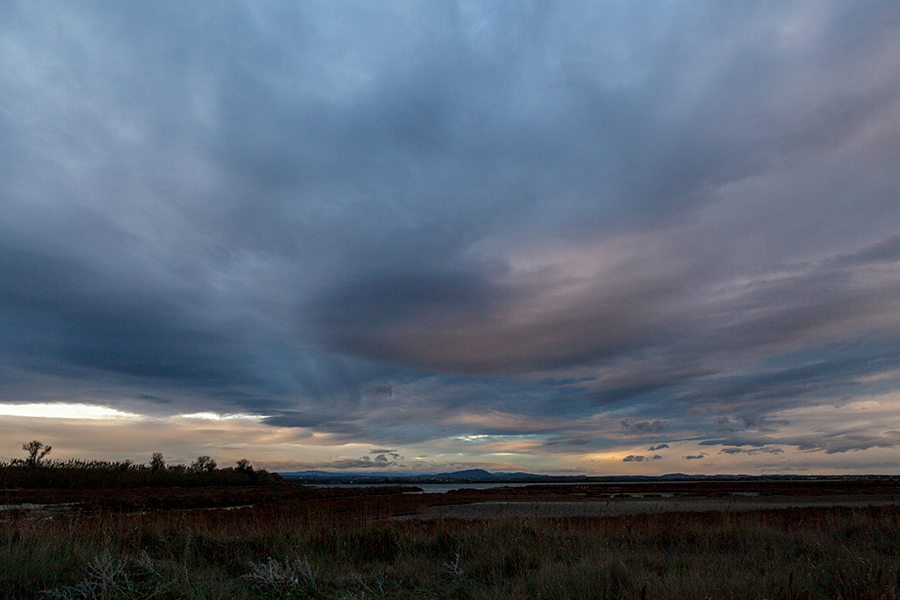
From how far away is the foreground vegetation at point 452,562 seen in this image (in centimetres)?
659

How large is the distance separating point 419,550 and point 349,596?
518 centimetres

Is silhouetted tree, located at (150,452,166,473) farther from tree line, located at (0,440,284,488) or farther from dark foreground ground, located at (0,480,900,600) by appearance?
dark foreground ground, located at (0,480,900,600)

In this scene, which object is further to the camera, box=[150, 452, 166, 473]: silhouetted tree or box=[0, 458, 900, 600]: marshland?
box=[150, 452, 166, 473]: silhouetted tree

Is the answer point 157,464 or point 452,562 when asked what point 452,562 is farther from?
point 157,464

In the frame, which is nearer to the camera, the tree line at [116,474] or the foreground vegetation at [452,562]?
the foreground vegetation at [452,562]

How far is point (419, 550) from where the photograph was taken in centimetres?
1164

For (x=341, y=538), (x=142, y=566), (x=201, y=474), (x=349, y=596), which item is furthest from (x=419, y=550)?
(x=201, y=474)

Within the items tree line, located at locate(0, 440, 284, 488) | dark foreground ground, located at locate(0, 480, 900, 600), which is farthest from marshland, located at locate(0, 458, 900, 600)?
tree line, located at locate(0, 440, 284, 488)

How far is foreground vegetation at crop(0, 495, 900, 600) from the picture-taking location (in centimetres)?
659

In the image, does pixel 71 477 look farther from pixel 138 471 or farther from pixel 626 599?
pixel 626 599

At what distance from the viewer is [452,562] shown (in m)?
10.1

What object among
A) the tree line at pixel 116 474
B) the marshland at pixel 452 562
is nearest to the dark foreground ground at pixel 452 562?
the marshland at pixel 452 562

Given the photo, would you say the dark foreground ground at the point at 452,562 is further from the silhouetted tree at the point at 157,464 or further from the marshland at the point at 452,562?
the silhouetted tree at the point at 157,464

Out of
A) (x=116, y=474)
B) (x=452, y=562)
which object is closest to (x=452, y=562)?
(x=452, y=562)
